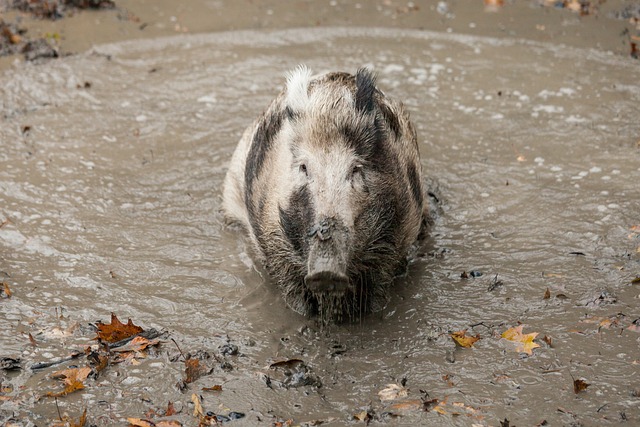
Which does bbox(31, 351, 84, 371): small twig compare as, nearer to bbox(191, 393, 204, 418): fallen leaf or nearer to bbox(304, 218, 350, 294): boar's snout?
bbox(191, 393, 204, 418): fallen leaf

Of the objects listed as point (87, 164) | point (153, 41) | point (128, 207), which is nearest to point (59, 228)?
point (128, 207)

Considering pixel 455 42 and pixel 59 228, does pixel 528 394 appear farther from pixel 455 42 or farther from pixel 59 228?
pixel 455 42

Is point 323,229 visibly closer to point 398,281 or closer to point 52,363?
point 398,281

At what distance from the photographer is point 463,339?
508 centimetres

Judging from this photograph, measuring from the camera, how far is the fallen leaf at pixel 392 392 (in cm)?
461

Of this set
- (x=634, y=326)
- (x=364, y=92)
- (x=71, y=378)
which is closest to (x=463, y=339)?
(x=634, y=326)

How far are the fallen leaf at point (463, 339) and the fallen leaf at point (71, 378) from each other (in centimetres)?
236

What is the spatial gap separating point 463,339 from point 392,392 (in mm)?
714

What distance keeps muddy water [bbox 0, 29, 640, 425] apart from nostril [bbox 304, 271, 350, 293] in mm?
670

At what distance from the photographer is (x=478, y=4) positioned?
11133 millimetres

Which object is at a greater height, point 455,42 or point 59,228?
point 455,42

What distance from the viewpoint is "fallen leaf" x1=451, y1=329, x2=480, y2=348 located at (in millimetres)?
5051

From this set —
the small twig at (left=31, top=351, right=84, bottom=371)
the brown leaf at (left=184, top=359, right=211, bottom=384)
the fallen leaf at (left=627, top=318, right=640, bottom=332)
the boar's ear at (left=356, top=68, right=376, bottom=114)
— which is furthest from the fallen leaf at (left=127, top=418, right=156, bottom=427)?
the fallen leaf at (left=627, top=318, right=640, bottom=332)

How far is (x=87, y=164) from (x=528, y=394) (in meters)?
4.86
